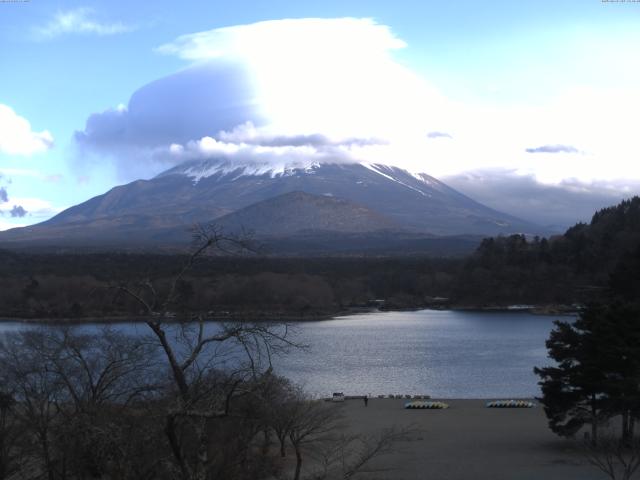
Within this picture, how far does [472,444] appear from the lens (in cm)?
1925

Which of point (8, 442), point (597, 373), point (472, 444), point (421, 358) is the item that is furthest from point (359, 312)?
point (8, 442)

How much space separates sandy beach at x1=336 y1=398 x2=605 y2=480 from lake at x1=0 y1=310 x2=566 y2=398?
2770 mm

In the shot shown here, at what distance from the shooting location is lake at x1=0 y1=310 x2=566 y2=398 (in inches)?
1185

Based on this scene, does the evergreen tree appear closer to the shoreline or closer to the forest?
the shoreline

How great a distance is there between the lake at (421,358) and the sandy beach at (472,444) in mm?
2770

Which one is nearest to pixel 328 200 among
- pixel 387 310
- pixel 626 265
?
pixel 387 310

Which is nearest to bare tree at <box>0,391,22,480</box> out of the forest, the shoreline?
the shoreline

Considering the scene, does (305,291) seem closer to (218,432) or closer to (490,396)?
(490,396)

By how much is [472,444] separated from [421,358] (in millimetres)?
19013

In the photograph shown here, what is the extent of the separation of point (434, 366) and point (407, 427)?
50.1ft

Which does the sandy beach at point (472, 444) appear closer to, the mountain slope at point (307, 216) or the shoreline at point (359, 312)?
the shoreline at point (359, 312)

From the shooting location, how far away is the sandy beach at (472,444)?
51.8 ft

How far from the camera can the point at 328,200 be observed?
610 feet

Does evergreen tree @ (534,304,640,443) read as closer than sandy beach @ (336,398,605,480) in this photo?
No
